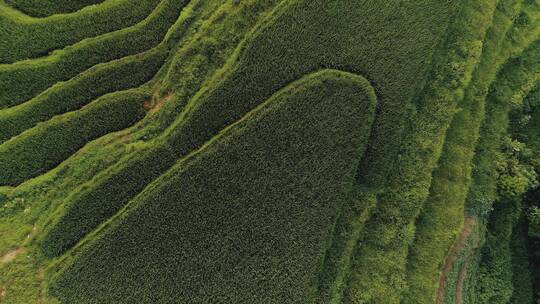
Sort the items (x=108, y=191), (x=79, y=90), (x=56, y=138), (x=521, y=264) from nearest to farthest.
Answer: (x=108, y=191), (x=56, y=138), (x=79, y=90), (x=521, y=264)

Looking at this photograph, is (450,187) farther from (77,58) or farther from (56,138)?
(77,58)

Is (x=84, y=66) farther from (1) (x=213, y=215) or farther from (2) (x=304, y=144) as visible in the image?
(2) (x=304, y=144)

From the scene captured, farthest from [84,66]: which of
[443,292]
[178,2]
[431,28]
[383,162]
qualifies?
[443,292]

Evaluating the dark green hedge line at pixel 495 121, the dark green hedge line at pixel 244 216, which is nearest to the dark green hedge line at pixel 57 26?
the dark green hedge line at pixel 244 216

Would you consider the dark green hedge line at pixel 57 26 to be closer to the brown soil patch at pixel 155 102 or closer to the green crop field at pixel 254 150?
the green crop field at pixel 254 150

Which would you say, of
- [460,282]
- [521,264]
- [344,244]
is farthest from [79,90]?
[521,264]

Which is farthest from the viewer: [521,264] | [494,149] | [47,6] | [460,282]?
[521,264]
